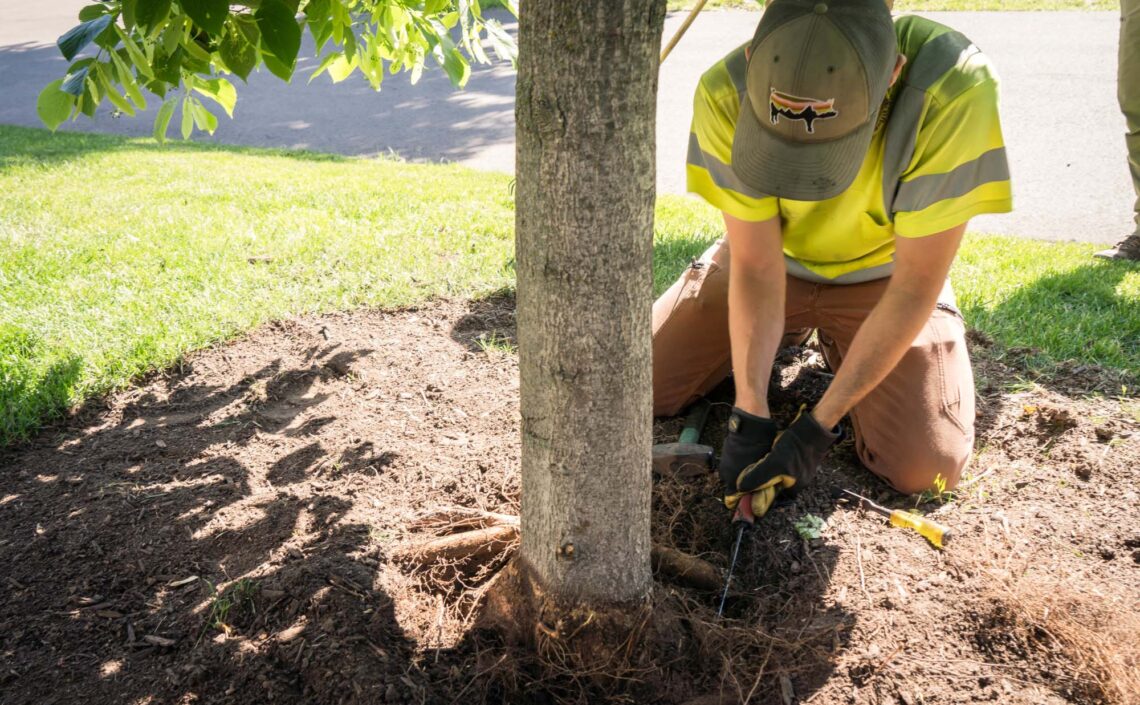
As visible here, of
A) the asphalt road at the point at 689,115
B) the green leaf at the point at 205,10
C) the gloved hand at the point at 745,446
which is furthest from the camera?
the asphalt road at the point at 689,115

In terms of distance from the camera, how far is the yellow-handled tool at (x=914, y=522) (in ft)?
7.47

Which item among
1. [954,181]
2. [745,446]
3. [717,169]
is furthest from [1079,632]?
[717,169]

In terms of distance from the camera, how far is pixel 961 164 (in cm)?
206

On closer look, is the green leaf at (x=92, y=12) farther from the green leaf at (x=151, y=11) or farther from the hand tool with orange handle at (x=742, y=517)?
the hand tool with orange handle at (x=742, y=517)

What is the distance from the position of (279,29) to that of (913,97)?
1.52 meters

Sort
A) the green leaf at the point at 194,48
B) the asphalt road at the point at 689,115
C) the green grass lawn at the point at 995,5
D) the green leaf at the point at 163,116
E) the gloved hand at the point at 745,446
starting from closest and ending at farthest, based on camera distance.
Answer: the green leaf at the point at 194,48
the green leaf at the point at 163,116
the gloved hand at the point at 745,446
the asphalt road at the point at 689,115
the green grass lawn at the point at 995,5

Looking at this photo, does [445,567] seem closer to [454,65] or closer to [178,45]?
[178,45]

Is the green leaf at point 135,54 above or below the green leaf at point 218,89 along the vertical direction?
above

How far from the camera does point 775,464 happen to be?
2.26 metres

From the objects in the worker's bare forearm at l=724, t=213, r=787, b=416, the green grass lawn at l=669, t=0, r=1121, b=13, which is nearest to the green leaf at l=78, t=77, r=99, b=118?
the worker's bare forearm at l=724, t=213, r=787, b=416

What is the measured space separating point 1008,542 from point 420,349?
225 centimetres

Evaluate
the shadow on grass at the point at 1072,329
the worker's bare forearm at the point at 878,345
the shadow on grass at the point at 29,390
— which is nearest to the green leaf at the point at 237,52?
the worker's bare forearm at the point at 878,345

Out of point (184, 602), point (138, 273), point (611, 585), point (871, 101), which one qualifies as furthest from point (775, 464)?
point (138, 273)

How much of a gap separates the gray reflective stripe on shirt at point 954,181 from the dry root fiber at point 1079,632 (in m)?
0.99
